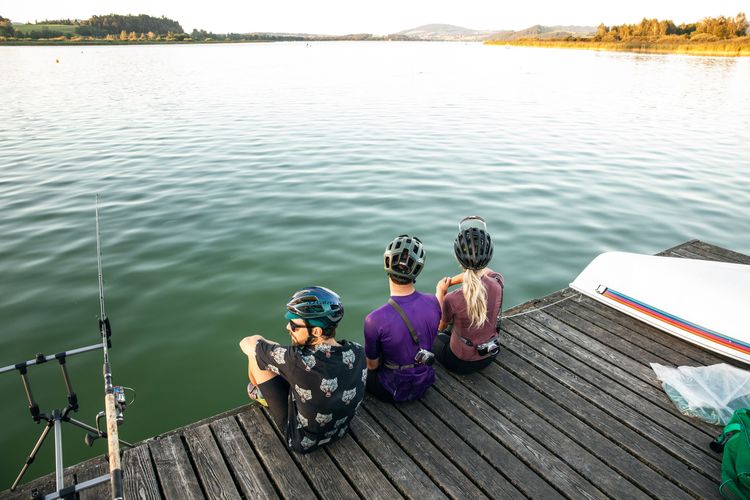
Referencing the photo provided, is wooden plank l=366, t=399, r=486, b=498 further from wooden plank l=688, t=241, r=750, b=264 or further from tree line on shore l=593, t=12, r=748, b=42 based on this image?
tree line on shore l=593, t=12, r=748, b=42

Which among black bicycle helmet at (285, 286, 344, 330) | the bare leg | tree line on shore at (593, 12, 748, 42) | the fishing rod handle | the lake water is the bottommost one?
the lake water

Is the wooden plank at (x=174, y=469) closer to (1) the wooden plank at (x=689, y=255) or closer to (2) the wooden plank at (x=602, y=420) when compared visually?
(2) the wooden plank at (x=602, y=420)

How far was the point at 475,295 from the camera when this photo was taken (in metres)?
4.24

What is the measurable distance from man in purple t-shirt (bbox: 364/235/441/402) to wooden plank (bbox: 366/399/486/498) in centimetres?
22

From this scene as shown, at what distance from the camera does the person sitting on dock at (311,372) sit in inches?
136

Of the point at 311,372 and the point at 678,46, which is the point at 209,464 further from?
the point at 678,46

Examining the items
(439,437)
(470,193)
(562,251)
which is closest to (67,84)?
(470,193)

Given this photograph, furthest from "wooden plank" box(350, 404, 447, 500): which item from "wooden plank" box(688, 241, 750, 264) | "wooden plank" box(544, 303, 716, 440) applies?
"wooden plank" box(688, 241, 750, 264)

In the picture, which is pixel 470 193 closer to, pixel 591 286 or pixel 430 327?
pixel 591 286

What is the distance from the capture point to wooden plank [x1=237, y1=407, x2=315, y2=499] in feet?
12.2

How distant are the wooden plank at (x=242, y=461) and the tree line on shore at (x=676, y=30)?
11986 centimetres

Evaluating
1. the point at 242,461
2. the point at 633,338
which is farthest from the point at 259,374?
the point at 633,338

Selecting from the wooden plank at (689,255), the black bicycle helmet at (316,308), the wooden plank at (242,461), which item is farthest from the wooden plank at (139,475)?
the wooden plank at (689,255)

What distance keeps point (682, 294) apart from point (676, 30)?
14321 centimetres
